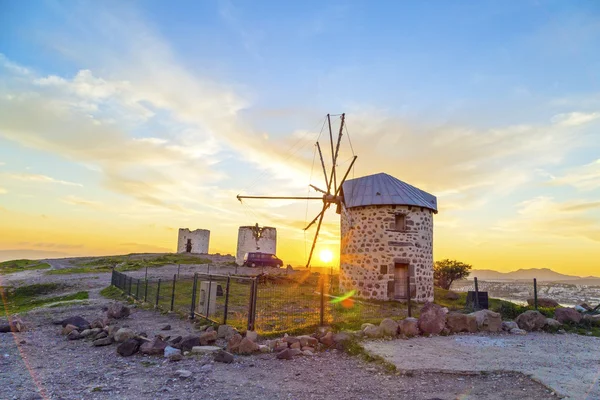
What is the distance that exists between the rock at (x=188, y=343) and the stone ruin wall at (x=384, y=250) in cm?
1370

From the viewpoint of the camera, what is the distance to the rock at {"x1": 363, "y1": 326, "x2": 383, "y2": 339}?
10.9 m

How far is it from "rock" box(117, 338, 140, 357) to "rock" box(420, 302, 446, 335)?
26.1 ft

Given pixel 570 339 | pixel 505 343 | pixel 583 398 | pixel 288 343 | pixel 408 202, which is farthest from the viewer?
pixel 408 202

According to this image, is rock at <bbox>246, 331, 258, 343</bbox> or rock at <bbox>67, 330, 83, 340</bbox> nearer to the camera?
rock at <bbox>246, 331, 258, 343</bbox>

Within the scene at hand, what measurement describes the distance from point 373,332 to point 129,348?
6468mm

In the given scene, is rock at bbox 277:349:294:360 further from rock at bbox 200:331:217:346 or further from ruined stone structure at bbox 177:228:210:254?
ruined stone structure at bbox 177:228:210:254

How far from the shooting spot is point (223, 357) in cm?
872

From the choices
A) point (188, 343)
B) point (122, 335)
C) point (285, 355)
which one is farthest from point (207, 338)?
point (122, 335)

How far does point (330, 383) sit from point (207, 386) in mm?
2316

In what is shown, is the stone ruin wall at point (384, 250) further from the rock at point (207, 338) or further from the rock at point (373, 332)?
the rock at point (207, 338)

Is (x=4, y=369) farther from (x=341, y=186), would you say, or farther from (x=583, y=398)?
(x=341, y=186)

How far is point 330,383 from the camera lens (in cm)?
741

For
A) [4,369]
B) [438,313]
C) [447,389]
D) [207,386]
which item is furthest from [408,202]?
[4,369]

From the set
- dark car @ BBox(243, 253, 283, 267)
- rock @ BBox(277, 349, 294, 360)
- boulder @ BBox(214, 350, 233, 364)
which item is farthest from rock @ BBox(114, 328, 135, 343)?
dark car @ BBox(243, 253, 283, 267)
